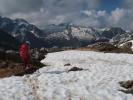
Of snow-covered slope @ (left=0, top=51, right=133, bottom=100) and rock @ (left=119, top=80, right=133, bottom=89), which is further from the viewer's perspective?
rock @ (left=119, top=80, right=133, bottom=89)

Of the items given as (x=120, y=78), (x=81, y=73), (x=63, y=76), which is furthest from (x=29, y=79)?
(x=120, y=78)

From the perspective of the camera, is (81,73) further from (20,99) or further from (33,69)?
(20,99)

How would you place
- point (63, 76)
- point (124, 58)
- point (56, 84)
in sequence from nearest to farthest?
point (56, 84) → point (63, 76) → point (124, 58)

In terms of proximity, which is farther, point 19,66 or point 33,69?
point 19,66

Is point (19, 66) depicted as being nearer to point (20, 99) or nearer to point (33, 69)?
point (33, 69)

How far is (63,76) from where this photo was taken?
31.6 metres

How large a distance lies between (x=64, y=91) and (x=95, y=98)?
2.77 m

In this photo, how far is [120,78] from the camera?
100 feet

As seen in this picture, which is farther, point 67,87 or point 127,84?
point 127,84

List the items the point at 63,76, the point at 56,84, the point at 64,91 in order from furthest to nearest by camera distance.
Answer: the point at 63,76 → the point at 56,84 → the point at 64,91

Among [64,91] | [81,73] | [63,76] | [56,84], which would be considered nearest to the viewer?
[64,91]

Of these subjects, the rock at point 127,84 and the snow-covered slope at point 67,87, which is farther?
the rock at point 127,84

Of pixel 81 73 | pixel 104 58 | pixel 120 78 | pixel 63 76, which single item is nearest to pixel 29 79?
pixel 63 76

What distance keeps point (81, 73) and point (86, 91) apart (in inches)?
357
